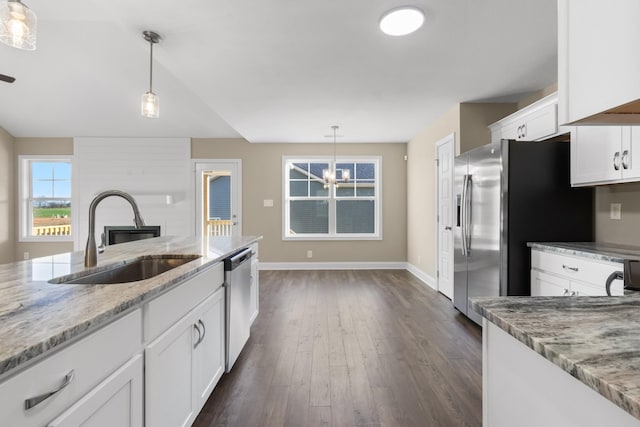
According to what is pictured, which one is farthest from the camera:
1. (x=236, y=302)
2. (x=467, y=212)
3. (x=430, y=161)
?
(x=430, y=161)

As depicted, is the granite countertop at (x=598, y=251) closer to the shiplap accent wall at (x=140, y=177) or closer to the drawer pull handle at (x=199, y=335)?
the drawer pull handle at (x=199, y=335)

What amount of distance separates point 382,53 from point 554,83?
1.97 metres

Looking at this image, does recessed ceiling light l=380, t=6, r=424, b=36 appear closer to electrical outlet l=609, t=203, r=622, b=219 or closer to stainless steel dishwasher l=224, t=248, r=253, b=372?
stainless steel dishwasher l=224, t=248, r=253, b=372

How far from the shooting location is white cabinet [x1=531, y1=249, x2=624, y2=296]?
1928 mm

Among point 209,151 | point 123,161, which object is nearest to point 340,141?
point 209,151

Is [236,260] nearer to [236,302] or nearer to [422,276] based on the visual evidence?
[236,302]

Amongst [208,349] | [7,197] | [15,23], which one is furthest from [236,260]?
[7,197]

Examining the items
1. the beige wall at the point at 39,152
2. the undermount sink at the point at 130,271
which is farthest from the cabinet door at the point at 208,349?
the beige wall at the point at 39,152

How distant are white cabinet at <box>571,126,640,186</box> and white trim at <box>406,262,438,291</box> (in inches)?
98.3

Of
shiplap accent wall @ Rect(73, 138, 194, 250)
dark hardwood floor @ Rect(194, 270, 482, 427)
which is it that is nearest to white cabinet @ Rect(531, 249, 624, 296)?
dark hardwood floor @ Rect(194, 270, 482, 427)

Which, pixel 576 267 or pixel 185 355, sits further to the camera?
pixel 576 267

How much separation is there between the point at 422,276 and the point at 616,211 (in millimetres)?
2945

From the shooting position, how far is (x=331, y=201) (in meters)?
6.33

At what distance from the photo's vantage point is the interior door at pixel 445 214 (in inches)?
162
